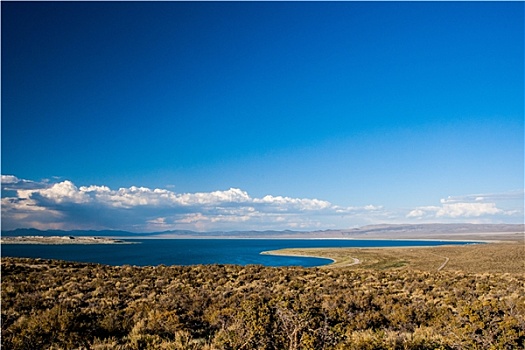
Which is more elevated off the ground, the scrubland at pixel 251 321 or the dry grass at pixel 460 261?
the scrubland at pixel 251 321

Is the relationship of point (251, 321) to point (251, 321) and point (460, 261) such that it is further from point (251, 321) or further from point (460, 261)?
point (460, 261)

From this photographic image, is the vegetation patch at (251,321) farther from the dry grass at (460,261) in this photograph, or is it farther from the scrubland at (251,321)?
the dry grass at (460,261)

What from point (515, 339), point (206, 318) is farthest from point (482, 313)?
point (206, 318)

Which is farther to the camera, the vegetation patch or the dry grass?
the dry grass

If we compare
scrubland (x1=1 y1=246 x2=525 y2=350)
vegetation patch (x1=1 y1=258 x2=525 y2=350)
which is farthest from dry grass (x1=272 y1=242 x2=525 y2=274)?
vegetation patch (x1=1 y1=258 x2=525 y2=350)

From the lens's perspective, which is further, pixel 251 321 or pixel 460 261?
pixel 460 261

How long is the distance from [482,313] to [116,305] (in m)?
15.1

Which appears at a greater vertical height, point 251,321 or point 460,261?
point 251,321

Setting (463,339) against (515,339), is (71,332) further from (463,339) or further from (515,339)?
(515,339)

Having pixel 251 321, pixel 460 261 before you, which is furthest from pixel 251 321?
pixel 460 261

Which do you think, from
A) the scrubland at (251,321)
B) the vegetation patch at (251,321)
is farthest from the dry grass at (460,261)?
the vegetation patch at (251,321)

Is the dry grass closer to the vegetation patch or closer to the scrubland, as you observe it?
the scrubland

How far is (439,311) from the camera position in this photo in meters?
14.6

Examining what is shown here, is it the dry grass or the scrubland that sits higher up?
the scrubland
